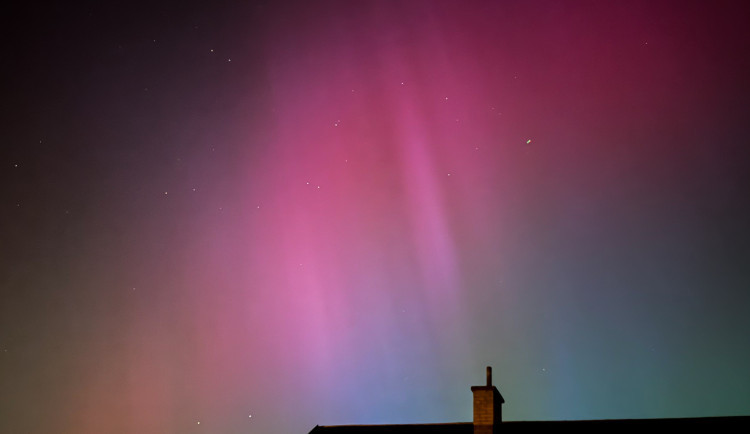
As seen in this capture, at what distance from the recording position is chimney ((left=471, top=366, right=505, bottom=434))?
61.6ft

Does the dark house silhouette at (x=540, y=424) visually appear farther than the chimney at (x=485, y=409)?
No

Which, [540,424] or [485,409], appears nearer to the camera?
[485,409]

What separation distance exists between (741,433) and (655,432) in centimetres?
179

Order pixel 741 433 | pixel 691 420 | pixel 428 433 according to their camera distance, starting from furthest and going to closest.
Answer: pixel 428 433
pixel 691 420
pixel 741 433

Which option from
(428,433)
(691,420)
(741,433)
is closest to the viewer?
(741,433)

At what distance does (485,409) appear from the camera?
18.8m

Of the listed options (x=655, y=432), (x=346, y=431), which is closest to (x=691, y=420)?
(x=655, y=432)

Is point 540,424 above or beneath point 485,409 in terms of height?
beneath

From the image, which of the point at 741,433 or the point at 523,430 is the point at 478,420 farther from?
the point at 741,433

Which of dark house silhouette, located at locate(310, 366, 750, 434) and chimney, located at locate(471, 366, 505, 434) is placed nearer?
dark house silhouette, located at locate(310, 366, 750, 434)

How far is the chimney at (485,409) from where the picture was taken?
1878cm

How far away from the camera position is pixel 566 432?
1858 centimetres

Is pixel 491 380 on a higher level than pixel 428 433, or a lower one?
higher

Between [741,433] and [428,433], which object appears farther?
[428,433]
